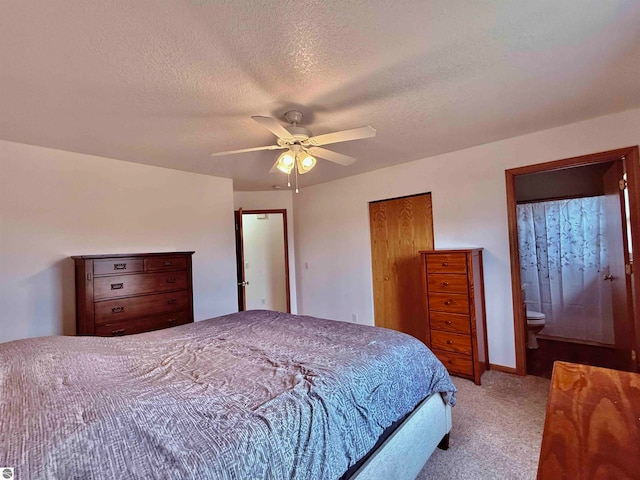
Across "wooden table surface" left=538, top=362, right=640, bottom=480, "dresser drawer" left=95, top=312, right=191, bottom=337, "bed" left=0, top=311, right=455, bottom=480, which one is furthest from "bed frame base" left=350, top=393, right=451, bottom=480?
"dresser drawer" left=95, top=312, right=191, bottom=337

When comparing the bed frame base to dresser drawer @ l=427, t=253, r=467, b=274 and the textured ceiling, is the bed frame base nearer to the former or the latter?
dresser drawer @ l=427, t=253, r=467, b=274

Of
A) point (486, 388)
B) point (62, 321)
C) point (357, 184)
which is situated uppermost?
point (357, 184)

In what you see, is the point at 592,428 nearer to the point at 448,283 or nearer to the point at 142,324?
the point at 448,283

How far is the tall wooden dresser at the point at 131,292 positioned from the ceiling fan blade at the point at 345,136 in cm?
190

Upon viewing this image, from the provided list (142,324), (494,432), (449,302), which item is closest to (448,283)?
(449,302)

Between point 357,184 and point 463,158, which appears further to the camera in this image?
point 357,184

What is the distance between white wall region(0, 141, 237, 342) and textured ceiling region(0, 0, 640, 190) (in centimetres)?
30

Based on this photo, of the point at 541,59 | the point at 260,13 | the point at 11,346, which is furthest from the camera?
the point at 541,59

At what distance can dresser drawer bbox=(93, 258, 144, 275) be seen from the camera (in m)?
2.51

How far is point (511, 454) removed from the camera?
1808 mm

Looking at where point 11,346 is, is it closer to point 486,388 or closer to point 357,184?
point 486,388

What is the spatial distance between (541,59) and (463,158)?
1.61 metres

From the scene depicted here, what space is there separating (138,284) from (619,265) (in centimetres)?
440

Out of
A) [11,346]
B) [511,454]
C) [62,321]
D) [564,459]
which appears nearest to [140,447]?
[564,459]
